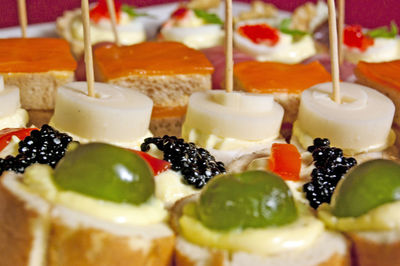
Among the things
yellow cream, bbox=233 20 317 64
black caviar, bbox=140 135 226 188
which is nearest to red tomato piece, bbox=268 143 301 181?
black caviar, bbox=140 135 226 188

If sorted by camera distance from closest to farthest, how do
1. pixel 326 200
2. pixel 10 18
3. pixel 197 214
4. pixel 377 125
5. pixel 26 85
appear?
1. pixel 197 214
2. pixel 326 200
3. pixel 377 125
4. pixel 26 85
5. pixel 10 18

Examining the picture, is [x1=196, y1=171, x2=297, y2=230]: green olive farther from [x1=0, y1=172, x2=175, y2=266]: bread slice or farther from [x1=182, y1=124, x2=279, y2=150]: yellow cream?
[x1=182, y1=124, x2=279, y2=150]: yellow cream

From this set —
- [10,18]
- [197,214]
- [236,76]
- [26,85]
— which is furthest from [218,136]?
[10,18]

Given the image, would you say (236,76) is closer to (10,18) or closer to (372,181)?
(372,181)

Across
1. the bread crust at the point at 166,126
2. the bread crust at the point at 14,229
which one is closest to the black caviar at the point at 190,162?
the bread crust at the point at 14,229

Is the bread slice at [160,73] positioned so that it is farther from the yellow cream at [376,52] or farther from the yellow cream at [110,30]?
the yellow cream at [376,52]
